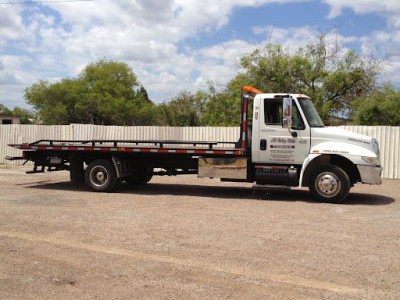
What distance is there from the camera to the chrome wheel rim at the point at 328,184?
9.23 metres

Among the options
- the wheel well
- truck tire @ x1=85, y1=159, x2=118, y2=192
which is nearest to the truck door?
the wheel well

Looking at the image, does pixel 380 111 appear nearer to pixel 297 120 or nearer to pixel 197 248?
pixel 297 120

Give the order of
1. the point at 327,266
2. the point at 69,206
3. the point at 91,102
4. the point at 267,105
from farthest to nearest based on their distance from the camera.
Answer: the point at 91,102 → the point at 267,105 → the point at 69,206 → the point at 327,266

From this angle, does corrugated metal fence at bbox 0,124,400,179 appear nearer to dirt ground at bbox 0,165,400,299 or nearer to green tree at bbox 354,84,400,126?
dirt ground at bbox 0,165,400,299

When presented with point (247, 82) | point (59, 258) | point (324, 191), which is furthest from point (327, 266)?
point (247, 82)

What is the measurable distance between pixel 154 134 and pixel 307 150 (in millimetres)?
9922

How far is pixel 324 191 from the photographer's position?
9328 mm

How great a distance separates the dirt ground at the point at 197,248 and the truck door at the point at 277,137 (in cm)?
105

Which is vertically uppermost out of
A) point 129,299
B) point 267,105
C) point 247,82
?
point 247,82

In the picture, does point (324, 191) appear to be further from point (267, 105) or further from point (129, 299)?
point (129, 299)

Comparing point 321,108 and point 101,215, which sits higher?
point 321,108

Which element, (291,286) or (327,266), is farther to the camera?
(327,266)

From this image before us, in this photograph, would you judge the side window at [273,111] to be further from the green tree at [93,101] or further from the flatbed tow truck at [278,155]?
the green tree at [93,101]

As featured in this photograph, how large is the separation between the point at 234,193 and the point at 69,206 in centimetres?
441
